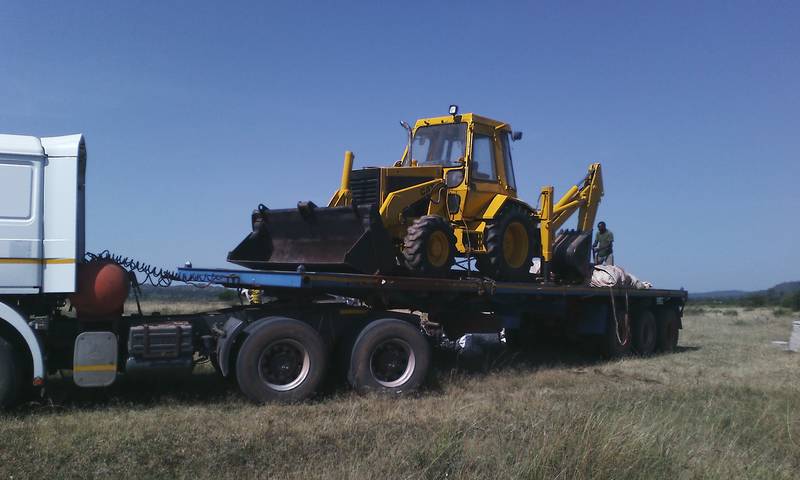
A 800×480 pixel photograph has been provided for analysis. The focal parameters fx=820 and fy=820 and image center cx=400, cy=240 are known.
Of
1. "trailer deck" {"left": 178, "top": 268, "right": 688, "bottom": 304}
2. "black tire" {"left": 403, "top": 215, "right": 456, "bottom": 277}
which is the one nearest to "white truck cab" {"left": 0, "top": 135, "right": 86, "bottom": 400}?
"trailer deck" {"left": 178, "top": 268, "right": 688, "bottom": 304}

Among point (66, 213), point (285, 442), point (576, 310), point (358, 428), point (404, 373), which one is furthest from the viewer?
point (576, 310)

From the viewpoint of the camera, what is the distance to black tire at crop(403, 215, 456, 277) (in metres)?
10.9

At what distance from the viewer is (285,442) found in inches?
289

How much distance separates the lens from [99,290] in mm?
8758

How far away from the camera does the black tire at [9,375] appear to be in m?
8.13

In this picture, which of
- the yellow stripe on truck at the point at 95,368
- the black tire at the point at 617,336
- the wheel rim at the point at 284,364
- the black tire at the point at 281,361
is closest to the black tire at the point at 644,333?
the black tire at the point at 617,336

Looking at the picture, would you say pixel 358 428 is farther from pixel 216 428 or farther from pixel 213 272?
pixel 213 272

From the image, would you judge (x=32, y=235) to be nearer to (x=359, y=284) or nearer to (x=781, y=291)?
(x=359, y=284)

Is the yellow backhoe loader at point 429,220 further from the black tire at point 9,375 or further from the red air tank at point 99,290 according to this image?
the black tire at point 9,375

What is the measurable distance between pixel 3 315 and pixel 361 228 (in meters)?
4.30

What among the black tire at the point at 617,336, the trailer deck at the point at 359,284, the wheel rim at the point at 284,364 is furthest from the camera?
the black tire at the point at 617,336

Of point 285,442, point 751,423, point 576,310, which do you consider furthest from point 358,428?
point 576,310

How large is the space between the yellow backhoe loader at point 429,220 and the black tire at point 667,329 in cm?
342

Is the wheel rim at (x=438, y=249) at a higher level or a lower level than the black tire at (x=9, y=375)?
higher
